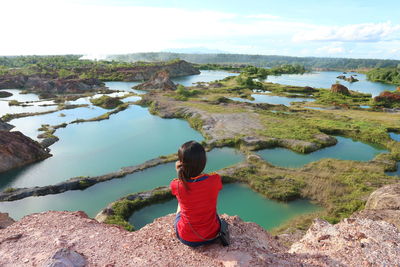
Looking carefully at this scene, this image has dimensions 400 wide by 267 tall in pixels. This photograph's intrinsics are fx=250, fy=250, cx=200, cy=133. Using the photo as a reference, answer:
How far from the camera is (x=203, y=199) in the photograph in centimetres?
512

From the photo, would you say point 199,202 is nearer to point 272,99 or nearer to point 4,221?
point 4,221

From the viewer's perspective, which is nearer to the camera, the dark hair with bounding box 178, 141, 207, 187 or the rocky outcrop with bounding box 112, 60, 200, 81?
A: the dark hair with bounding box 178, 141, 207, 187

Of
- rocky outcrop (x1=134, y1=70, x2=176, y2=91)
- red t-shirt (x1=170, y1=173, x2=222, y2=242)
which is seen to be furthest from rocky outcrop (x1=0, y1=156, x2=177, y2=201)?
rocky outcrop (x1=134, y1=70, x2=176, y2=91)

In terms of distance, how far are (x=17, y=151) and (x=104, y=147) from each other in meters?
7.77

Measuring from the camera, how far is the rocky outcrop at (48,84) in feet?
210

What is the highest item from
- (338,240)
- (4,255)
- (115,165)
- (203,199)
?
(203,199)

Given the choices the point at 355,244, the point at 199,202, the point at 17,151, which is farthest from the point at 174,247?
the point at 17,151

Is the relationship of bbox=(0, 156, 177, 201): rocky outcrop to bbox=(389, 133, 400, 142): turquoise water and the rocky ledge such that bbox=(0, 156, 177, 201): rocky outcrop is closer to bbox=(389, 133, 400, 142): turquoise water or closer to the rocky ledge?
the rocky ledge

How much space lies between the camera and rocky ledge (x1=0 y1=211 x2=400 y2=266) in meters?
5.80

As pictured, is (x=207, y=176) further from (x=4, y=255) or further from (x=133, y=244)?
(x=4, y=255)

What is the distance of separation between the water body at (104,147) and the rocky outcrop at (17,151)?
0.75 metres

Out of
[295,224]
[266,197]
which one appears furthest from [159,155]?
[295,224]

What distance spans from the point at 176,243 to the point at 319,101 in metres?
54.4

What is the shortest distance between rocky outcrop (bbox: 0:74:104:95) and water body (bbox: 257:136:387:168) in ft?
182
